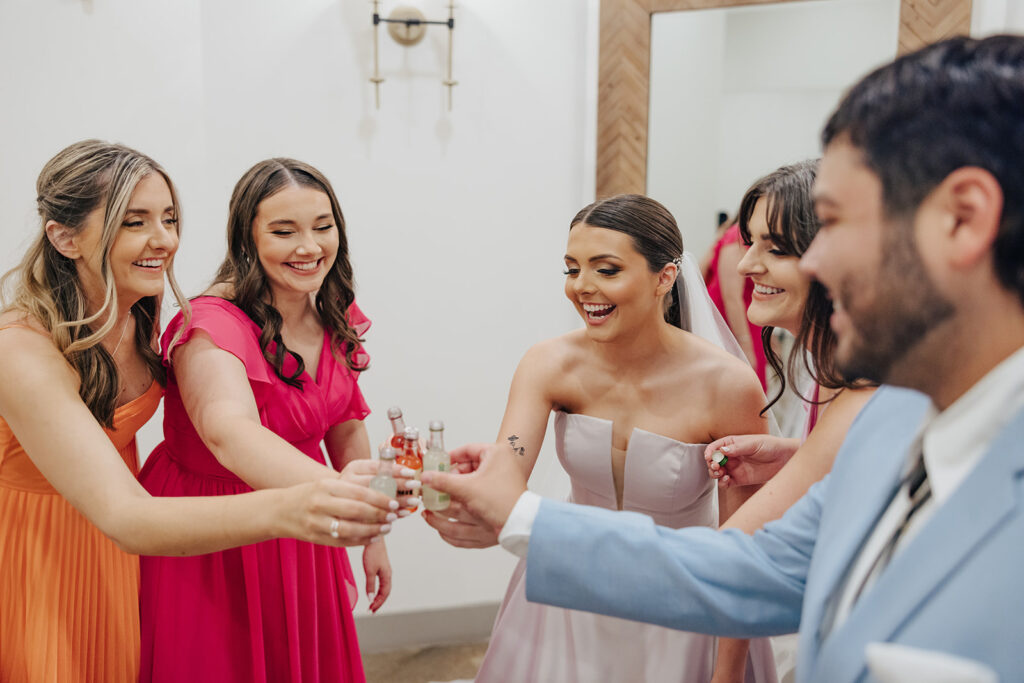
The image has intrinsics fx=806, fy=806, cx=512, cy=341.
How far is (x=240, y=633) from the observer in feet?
6.16

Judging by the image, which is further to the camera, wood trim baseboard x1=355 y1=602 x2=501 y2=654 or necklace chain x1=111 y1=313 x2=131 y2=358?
wood trim baseboard x1=355 y1=602 x2=501 y2=654

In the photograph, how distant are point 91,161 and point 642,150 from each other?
2.24m

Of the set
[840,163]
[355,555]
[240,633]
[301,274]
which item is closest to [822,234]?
[840,163]

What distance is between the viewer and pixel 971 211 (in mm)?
845

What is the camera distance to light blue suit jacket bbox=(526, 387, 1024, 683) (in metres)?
0.82

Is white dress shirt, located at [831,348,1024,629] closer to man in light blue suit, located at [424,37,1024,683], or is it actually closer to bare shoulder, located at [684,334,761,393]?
man in light blue suit, located at [424,37,1024,683]

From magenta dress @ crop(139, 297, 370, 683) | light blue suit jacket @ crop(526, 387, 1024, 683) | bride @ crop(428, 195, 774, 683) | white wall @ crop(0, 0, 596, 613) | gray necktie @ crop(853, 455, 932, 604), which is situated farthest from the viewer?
white wall @ crop(0, 0, 596, 613)

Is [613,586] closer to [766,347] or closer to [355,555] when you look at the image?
[766,347]

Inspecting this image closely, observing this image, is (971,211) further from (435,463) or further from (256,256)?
(256,256)

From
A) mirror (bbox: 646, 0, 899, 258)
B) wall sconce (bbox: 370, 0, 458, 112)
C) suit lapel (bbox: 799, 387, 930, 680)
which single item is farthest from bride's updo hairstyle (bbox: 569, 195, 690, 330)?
wall sconce (bbox: 370, 0, 458, 112)

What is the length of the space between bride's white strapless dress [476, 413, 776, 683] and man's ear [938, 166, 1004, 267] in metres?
1.22

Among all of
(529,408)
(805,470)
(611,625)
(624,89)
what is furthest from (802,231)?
(624,89)

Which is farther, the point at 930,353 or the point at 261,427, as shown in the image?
the point at 261,427

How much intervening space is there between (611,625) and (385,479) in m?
0.81
